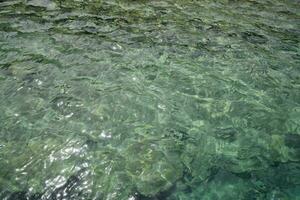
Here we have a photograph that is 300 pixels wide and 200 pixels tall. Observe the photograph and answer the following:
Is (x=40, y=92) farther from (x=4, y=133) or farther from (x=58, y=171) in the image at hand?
(x=58, y=171)

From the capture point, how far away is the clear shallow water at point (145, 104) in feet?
21.7

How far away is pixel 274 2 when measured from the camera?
51.0ft

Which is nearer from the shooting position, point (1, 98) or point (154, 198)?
point (154, 198)

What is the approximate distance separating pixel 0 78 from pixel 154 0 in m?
8.06

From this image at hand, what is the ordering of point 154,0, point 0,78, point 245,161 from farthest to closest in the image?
point 154,0 → point 0,78 → point 245,161

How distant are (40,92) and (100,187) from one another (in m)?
3.46

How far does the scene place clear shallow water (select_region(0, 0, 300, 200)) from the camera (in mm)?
6613

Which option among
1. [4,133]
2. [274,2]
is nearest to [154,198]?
[4,133]

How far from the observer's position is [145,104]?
28.2 ft

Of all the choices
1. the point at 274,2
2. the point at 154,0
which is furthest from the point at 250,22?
the point at 154,0

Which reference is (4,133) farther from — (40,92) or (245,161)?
(245,161)

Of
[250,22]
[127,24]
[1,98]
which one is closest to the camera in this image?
[1,98]

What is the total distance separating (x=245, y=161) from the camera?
7.28m

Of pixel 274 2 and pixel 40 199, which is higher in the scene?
pixel 274 2
